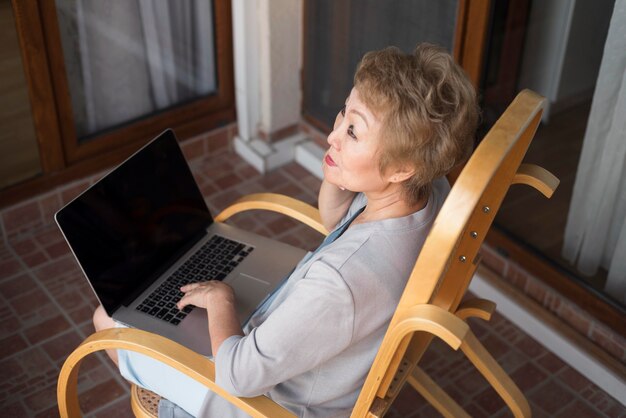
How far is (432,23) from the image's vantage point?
2.87m

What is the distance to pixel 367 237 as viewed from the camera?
1670 mm

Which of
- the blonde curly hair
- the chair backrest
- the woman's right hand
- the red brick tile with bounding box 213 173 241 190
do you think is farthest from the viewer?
the red brick tile with bounding box 213 173 241 190

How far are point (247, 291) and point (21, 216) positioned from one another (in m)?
1.49

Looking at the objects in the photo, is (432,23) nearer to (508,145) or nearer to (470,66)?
(470,66)

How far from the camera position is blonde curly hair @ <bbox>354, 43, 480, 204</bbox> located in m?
1.58

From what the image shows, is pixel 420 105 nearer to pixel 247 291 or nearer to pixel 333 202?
pixel 333 202

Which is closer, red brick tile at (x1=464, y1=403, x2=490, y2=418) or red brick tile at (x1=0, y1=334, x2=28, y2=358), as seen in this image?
red brick tile at (x1=464, y1=403, x2=490, y2=418)

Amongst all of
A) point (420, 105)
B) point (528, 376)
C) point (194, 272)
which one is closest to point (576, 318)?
point (528, 376)

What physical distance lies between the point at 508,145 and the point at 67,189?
2344 mm

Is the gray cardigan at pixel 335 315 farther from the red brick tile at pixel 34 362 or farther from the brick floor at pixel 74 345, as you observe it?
the red brick tile at pixel 34 362

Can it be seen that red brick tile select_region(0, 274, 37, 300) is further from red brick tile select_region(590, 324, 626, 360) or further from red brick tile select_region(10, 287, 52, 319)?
red brick tile select_region(590, 324, 626, 360)

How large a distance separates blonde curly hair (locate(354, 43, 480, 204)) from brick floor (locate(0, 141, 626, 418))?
3.98ft

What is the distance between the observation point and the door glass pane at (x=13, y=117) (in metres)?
2.90

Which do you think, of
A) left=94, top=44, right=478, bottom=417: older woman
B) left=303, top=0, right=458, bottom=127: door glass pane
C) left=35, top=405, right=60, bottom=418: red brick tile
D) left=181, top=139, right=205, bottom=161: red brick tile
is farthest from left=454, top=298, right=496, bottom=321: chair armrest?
left=181, top=139, right=205, bottom=161: red brick tile
